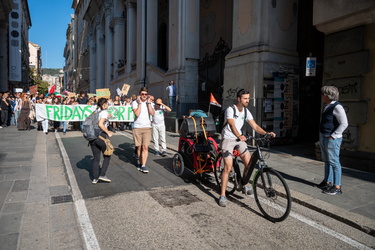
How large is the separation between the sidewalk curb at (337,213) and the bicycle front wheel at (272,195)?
30.6 inches

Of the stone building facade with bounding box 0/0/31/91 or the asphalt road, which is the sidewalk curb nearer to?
the asphalt road

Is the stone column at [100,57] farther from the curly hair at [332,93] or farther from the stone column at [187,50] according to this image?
the curly hair at [332,93]

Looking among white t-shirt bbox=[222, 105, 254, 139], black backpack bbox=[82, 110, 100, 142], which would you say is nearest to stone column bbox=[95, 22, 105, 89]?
black backpack bbox=[82, 110, 100, 142]

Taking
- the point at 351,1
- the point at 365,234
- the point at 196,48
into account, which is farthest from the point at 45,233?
the point at 196,48

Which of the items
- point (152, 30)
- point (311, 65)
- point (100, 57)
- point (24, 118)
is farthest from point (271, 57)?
point (100, 57)

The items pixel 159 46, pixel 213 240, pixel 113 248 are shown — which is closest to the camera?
pixel 113 248

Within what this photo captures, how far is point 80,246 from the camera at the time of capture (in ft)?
10.5

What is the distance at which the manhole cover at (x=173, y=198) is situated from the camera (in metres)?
4.61

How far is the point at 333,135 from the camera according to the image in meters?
4.96

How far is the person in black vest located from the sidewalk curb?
57 cm

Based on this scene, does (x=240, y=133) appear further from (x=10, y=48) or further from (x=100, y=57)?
(x=10, y=48)

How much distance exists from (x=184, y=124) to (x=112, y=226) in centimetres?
287

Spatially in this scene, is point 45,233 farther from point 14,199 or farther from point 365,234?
point 365,234

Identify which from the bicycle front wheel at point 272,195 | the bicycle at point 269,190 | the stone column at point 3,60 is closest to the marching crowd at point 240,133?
the bicycle at point 269,190
